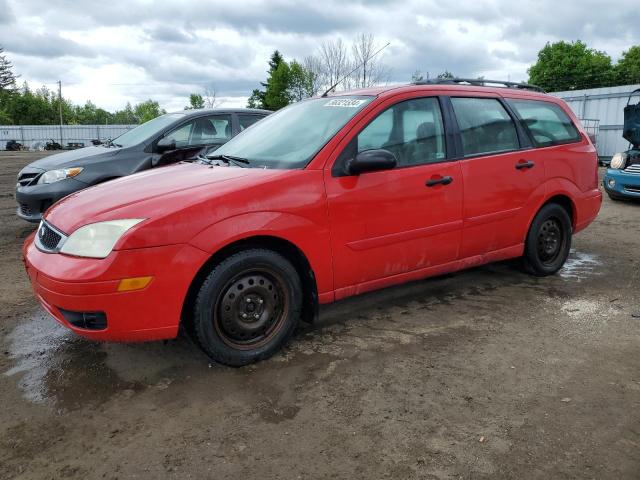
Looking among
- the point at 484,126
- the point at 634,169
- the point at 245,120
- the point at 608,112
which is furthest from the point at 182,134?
the point at 608,112

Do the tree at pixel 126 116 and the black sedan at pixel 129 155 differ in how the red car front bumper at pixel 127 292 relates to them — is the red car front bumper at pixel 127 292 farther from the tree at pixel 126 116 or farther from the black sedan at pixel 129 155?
the tree at pixel 126 116

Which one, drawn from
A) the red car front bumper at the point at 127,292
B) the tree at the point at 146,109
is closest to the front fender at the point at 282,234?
the red car front bumper at the point at 127,292

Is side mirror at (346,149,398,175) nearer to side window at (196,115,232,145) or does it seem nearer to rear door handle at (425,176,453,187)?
rear door handle at (425,176,453,187)

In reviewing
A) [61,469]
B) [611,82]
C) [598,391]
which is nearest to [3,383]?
[61,469]

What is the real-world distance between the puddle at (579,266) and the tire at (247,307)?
3074 mm

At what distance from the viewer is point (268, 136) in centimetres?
384

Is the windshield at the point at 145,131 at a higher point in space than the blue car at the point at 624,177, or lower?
higher

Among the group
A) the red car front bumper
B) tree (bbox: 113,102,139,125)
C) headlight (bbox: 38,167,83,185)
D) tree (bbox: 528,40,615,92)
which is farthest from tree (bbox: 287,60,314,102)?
tree (bbox: 113,102,139,125)

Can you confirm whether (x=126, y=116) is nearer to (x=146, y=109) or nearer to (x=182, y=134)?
(x=146, y=109)

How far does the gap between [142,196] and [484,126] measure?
2.76 m

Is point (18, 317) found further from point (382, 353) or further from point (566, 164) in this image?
point (566, 164)

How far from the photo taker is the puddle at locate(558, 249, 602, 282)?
4.94 meters

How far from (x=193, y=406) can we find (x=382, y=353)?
1216 millimetres

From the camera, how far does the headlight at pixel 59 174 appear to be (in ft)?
19.6
